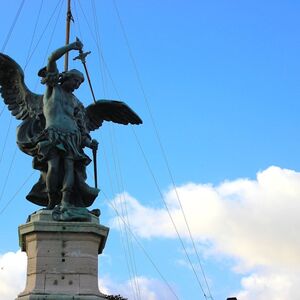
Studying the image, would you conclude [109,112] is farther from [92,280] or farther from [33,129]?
[92,280]

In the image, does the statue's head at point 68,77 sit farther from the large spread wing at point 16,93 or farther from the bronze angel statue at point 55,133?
the large spread wing at point 16,93

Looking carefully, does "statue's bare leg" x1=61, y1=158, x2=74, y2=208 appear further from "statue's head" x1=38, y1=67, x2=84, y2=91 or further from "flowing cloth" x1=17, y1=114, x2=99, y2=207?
"statue's head" x1=38, y1=67, x2=84, y2=91

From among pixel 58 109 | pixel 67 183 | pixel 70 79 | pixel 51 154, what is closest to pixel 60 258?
pixel 67 183

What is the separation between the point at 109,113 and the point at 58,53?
264cm

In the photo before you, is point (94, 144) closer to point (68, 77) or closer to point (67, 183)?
point (67, 183)

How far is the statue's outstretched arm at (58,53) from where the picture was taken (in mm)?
17406

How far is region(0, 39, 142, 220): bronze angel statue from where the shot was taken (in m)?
17.0

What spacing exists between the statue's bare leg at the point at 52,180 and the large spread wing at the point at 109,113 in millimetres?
2240

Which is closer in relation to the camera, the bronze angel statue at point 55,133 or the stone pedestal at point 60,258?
the stone pedestal at point 60,258

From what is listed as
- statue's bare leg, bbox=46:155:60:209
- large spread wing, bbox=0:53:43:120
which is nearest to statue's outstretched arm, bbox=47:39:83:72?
large spread wing, bbox=0:53:43:120

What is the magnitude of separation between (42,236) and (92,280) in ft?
5.05

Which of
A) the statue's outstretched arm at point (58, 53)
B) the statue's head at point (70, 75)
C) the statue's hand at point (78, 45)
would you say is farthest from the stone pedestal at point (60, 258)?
the statue's hand at point (78, 45)

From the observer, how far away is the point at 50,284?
51.0 ft

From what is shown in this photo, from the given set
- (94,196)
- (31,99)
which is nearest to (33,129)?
(31,99)
